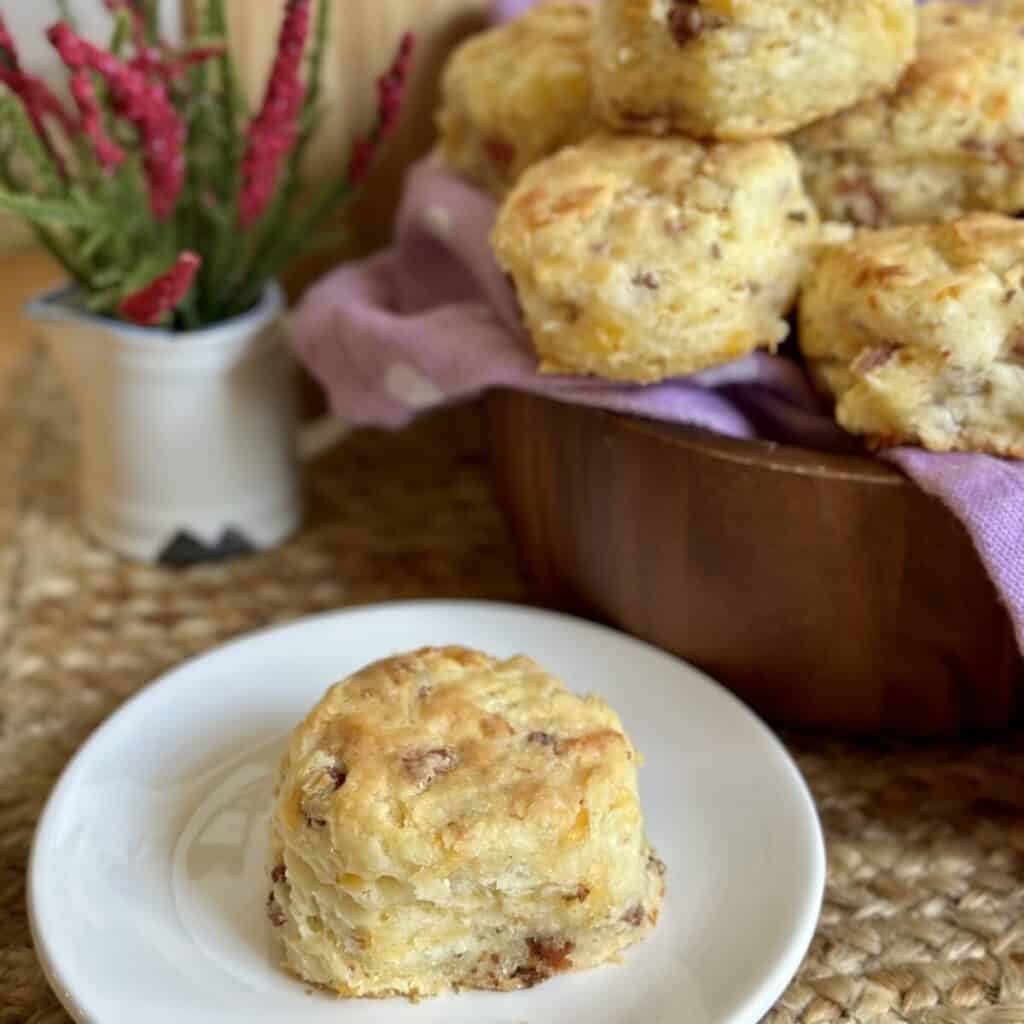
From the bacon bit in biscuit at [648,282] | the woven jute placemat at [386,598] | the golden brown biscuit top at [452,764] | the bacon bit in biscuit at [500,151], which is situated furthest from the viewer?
the bacon bit in biscuit at [500,151]

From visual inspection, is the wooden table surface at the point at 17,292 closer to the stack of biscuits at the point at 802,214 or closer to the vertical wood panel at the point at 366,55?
the vertical wood panel at the point at 366,55

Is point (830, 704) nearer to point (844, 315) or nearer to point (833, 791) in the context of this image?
point (833, 791)

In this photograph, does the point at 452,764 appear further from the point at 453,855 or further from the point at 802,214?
the point at 802,214

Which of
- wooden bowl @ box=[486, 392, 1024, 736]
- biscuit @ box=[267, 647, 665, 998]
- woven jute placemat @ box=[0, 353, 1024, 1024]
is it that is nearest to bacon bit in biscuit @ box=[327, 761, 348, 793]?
biscuit @ box=[267, 647, 665, 998]

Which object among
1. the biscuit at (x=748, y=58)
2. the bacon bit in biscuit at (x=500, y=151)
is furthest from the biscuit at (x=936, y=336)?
the bacon bit in biscuit at (x=500, y=151)

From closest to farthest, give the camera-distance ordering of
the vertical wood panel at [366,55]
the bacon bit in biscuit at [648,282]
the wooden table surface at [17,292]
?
the bacon bit in biscuit at [648,282] < the vertical wood panel at [366,55] < the wooden table surface at [17,292]

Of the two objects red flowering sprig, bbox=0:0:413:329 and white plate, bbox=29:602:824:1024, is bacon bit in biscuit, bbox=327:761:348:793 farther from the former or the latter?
red flowering sprig, bbox=0:0:413:329

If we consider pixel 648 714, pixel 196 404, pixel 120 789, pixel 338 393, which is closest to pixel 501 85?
pixel 338 393
